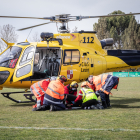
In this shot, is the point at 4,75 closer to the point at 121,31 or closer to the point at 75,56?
the point at 75,56

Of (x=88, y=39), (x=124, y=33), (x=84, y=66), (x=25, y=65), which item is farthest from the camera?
(x=124, y=33)

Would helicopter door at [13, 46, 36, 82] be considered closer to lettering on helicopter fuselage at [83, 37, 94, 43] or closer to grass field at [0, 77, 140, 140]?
lettering on helicopter fuselage at [83, 37, 94, 43]

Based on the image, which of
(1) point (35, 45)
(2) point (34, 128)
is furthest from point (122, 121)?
(1) point (35, 45)

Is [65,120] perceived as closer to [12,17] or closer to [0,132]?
[0,132]

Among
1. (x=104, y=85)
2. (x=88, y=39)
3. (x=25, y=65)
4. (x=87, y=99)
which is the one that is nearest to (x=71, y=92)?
(x=87, y=99)

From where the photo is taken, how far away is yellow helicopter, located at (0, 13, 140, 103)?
35.0ft

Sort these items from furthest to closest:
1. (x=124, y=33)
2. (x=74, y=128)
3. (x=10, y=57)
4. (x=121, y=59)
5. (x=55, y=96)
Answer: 1. (x=124, y=33)
2. (x=121, y=59)
3. (x=10, y=57)
4. (x=55, y=96)
5. (x=74, y=128)

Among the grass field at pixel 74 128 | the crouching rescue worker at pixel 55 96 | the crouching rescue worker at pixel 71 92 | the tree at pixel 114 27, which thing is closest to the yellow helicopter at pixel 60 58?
the crouching rescue worker at pixel 71 92

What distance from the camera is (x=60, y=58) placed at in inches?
451

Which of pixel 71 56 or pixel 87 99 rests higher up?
pixel 71 56

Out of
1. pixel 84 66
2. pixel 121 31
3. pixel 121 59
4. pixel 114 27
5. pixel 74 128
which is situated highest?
pixel 114 27

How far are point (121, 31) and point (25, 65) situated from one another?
202 ft

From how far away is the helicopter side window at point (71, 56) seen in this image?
11.4m

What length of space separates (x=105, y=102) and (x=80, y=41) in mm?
4296
